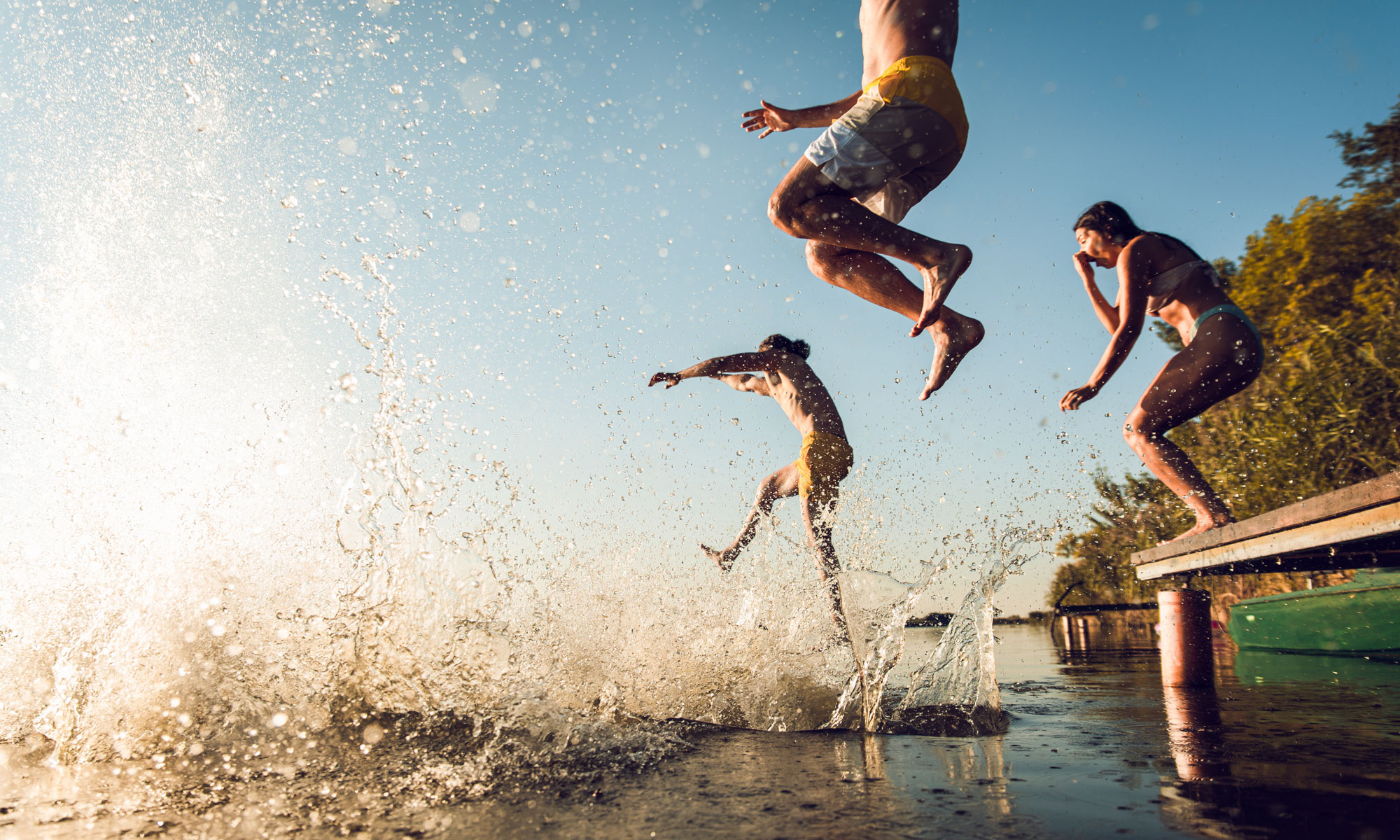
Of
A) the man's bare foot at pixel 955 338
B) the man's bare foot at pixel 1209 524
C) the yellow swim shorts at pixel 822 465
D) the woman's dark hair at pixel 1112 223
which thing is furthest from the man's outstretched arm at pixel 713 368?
the man's bare foot at pixel 1209 524

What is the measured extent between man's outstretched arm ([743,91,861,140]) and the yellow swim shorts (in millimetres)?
2381

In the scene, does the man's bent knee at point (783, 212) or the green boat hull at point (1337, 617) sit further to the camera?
the green boat hull at point (1337, 617)

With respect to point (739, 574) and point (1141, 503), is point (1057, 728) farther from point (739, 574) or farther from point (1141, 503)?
point (1141, 503)

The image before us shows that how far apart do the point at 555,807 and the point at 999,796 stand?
1.12 m

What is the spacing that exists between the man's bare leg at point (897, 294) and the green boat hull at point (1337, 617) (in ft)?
23.1

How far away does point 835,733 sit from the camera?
3.14 m

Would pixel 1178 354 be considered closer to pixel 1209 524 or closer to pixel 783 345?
pixel 1209 524

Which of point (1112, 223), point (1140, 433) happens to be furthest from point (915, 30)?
point (1140, 433)

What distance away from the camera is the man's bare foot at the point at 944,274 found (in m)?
2.89

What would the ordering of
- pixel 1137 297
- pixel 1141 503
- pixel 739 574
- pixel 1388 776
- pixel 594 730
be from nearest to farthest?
1. pixel 1388 776
2. pixel 594 730
3. pixel 1137 297
4. pixel 739 574
5. pixel 1141 503

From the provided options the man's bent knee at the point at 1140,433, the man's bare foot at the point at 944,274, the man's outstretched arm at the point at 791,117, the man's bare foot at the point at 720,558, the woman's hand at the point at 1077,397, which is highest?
the man's outstretched arm at the point at 791,117

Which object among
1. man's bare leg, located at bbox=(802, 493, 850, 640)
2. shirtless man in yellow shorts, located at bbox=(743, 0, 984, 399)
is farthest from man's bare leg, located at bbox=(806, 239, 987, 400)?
man's bare leg, located at bbox=(802, 493, 850, 640)

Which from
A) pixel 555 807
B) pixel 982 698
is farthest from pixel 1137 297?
pixel 555 807

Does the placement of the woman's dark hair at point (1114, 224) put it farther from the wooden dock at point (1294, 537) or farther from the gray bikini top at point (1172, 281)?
the wooden dock at point (1294, 537)
